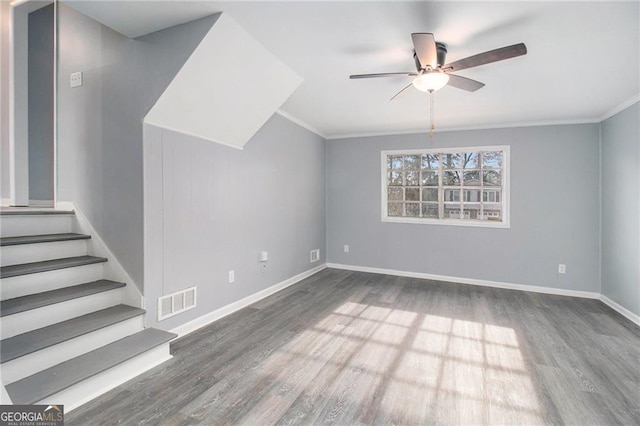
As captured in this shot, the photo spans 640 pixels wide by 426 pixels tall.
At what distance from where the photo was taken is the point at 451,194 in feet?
16.5

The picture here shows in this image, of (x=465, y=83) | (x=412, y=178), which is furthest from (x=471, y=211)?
(x=465, y=83)

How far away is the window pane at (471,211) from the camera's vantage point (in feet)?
15.9

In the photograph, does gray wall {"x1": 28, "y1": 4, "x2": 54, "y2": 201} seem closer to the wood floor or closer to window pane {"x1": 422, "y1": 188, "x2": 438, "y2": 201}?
the wood floor

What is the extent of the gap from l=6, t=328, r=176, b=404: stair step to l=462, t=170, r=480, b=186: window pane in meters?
4.65

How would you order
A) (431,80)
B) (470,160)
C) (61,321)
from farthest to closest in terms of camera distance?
1. (470,160)
2. (431,80)
3. (61,321)

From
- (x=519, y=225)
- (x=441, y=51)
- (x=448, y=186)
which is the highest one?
(x=441, y=51)

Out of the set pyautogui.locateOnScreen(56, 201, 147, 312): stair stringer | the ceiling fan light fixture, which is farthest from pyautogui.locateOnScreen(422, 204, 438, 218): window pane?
pyautogui.locateOnScreen(56, 201, 147, 312): stair stringer

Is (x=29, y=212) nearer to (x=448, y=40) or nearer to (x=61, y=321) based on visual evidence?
(x=61, y=321)

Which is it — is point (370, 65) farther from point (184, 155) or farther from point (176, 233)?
point (176, 233)

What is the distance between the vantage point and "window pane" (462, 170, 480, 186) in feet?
15.8

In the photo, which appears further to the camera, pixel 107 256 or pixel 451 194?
pixel 451 194

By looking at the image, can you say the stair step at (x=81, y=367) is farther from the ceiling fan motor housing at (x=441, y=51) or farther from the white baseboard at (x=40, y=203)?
the ceiling fan motor housing at (x=441, y=51)

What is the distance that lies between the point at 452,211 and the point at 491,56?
10.9 ft

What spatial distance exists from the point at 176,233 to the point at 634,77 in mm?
4565
